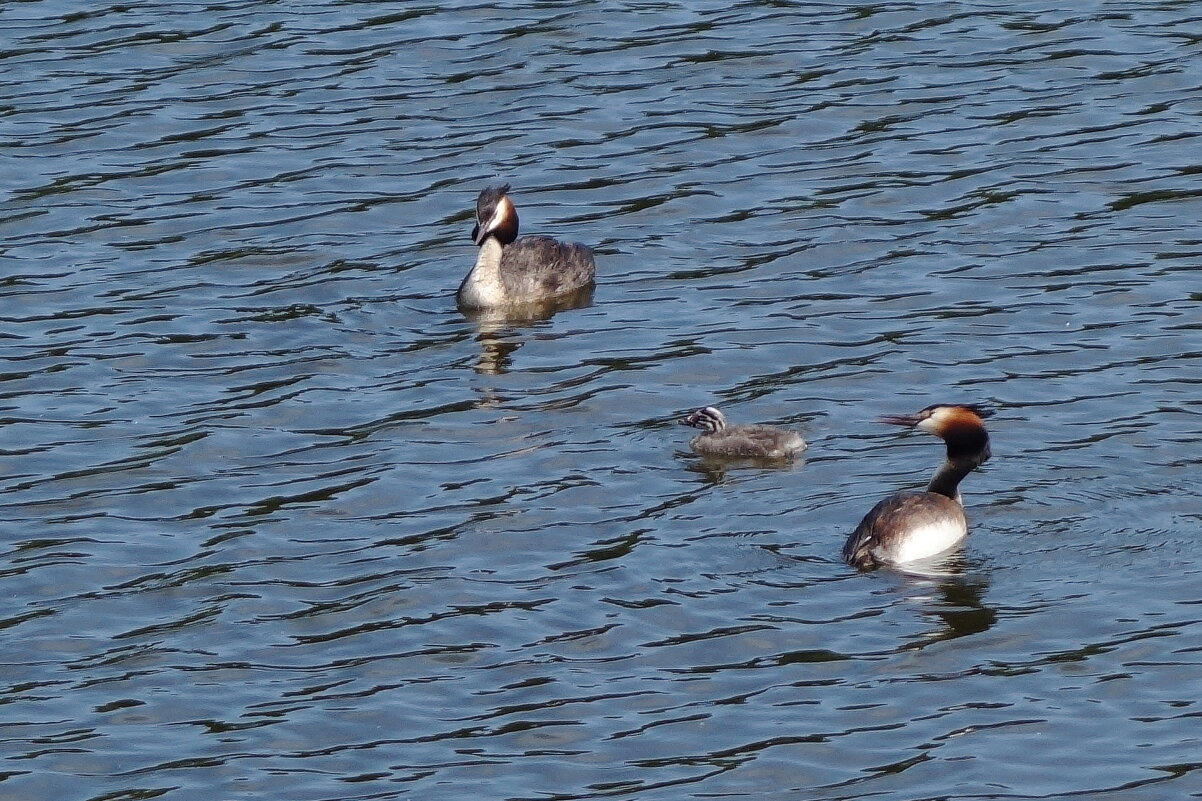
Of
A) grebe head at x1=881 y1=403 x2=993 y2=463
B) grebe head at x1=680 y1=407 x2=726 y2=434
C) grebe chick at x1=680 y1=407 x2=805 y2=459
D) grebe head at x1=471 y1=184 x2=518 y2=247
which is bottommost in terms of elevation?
grebe chick at x1=680 y1=407 x2=805 y2=459

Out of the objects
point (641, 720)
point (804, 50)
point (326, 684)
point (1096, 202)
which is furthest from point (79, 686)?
point (804, 50)

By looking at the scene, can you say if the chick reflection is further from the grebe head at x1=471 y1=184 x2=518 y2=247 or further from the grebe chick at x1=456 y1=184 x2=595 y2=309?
the grebe head at x1=471 y1=184 x2=518 y2=247

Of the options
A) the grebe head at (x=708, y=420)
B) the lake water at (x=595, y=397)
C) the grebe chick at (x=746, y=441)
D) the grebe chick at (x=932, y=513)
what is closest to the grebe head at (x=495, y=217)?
the lake water at (x=595, y=397)

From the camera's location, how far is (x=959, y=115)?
69.6 feet

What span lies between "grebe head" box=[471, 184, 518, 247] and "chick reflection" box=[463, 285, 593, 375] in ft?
2.20

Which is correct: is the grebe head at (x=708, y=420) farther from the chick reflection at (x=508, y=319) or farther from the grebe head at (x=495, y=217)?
the grebe head at (x=495, y=217)

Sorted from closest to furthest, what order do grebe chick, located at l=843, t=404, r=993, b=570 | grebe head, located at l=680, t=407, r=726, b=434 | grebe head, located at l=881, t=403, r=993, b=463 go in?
grebe chick, located at l=843, t=404, r=993, b=570 < grebe head, located at l=881, t=403, r=993, b=463 < grebe head, located at l=680, t=407, r=726, b=434

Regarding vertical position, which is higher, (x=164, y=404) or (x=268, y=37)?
(x=268, y=37)

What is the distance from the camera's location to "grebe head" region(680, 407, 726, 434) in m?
14.4

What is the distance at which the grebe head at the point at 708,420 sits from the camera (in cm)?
1442

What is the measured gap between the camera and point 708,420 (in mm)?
14461

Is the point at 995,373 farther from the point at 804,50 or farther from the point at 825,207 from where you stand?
the point at 804,50

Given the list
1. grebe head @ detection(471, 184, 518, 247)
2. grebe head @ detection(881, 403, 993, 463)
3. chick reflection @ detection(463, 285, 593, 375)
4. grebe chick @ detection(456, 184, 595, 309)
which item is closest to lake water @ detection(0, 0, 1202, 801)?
chick reflection @ detection(463, 285, 593, 375)

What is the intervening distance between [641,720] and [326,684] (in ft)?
5.44
